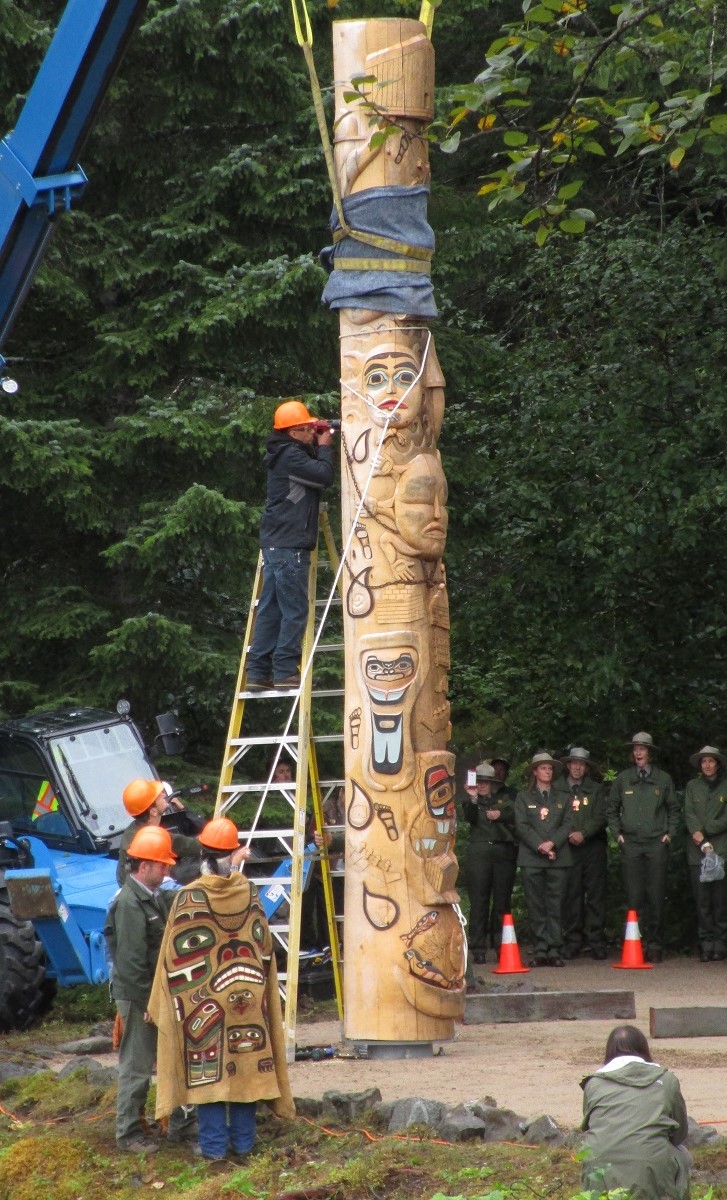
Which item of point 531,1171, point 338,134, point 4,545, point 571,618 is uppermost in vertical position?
point 338,134

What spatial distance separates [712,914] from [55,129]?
9.40 metres

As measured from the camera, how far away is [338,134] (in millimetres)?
11094

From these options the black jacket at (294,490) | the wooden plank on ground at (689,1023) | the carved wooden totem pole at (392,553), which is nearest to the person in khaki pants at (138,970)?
the carved wooden totem pole at (392,553)

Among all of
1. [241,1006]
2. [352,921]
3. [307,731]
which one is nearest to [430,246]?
[307,731]

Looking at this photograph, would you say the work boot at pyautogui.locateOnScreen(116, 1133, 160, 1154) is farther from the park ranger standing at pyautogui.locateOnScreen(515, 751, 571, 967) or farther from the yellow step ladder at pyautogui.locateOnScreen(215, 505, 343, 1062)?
the park ranger standing at pyautogui.locateOnScreen(515, 751, 571, 967)

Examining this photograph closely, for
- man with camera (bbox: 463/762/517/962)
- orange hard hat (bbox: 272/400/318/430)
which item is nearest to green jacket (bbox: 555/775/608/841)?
man with camera (bbox: 463/762/517/962)

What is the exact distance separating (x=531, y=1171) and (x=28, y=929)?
647 centimetres

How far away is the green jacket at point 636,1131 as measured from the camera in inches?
248

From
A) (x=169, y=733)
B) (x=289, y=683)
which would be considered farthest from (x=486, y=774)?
(x=289, y=683)

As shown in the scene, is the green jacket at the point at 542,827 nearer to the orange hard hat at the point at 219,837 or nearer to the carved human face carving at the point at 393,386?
the carved human face carving at the point at 393,386

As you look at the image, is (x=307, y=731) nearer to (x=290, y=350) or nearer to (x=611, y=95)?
(x=290, y=350)

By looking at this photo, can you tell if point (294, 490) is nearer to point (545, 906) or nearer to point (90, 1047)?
point (90, 1047)

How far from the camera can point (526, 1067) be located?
10141mm

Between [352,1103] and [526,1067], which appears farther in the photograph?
[526,1067]
